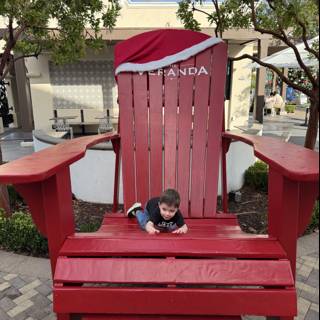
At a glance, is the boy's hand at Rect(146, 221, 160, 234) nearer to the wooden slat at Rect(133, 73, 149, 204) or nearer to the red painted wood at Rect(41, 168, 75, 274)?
the red painted wood at Rect(41, 168, 75, 274)

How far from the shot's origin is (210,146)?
2.41m

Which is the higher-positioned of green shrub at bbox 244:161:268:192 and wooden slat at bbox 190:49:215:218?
wooden slat at bbox 190:49:215:218

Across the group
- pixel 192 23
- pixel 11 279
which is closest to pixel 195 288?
pixel 11 279

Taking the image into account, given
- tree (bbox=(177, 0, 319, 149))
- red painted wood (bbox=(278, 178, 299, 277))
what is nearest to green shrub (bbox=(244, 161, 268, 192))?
tree (bbox=(177, 0, 319, 149))

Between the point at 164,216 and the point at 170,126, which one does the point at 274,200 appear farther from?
the point at 170,126

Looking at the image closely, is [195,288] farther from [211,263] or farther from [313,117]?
[313,117]

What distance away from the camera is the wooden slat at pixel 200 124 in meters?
2.39

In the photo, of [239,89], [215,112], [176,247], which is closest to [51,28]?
[215,112]

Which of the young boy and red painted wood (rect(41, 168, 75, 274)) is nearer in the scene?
red painted wood (rect(41, 168, 75, 274))

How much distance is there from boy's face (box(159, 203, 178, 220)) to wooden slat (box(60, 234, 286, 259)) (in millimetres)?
270

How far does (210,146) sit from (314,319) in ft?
4.08

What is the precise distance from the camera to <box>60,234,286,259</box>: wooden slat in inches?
55.3

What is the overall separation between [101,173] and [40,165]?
2.22 meters

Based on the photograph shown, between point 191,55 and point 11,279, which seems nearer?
point 11,279
